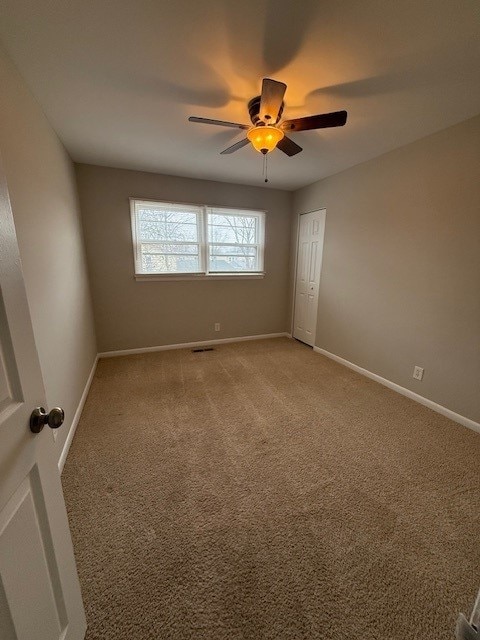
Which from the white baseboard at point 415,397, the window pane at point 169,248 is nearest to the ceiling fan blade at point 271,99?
the window pane at point 169,248

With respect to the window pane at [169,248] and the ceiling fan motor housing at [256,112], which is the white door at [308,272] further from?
the ceiling fan motor housing at [256,112]

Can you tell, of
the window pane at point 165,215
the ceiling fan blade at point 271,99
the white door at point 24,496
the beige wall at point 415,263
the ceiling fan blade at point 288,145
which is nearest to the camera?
the white door at point 24,496

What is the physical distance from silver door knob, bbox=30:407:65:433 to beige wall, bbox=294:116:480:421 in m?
2.80

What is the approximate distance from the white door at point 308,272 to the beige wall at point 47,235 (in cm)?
307

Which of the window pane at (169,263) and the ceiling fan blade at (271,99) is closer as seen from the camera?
the ceiling fan blade at (271,99)

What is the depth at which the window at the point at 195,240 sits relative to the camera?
11.3 feet

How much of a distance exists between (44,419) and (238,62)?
1997 millimetres

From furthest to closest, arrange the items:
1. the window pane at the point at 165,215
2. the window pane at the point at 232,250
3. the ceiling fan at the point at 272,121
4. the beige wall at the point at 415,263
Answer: the window pane at the point at 232,250 → the window pane at the point at 165,215 → the beige wall at the point at 415,263 → the ceiling fan at the point at 272,121

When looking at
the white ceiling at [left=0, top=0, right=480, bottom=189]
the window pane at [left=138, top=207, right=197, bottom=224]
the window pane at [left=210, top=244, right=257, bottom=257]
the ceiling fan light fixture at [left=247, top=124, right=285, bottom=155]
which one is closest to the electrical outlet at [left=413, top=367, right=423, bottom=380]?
the white ceiling at [left=0, top=0, right=480, bottom=189]

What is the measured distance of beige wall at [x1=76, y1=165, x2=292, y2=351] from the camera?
3.19 m

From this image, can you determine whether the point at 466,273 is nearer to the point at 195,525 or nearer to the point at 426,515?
the point at 426,515

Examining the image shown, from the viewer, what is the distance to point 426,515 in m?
1.36

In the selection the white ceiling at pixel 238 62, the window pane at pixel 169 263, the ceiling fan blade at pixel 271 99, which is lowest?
the window pane at pixel 169 263

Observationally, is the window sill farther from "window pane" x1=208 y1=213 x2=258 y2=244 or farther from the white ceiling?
the white ceiling
